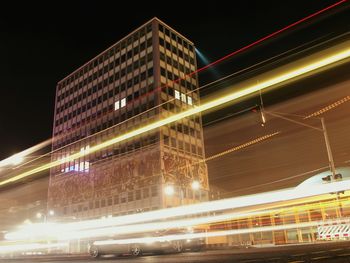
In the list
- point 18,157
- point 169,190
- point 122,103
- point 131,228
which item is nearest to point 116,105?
point 122,103

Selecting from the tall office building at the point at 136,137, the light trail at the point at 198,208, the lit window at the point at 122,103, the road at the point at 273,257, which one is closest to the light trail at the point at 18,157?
the light trail at the point at 198,208

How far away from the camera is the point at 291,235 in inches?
1529

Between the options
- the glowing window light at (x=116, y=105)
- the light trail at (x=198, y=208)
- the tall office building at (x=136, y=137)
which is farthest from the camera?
the glowing window light at (x=116, y=105)

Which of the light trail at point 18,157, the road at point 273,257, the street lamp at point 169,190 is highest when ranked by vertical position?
the street lamp at point 169,190

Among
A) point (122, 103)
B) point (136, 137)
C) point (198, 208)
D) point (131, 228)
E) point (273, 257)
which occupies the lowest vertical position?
point (273, 257)

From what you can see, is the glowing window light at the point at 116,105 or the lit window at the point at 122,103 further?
the glowing window light at the point at 116,105

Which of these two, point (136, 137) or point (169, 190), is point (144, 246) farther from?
point (136, 137)

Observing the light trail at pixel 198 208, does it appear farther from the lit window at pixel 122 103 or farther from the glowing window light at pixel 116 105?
the glowing window light at pixel 116 105

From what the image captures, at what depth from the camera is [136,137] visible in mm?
64875

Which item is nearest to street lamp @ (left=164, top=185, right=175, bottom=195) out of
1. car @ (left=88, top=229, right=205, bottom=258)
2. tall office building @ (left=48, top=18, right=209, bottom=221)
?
tall office building @ (left=48, top=18, right=209, bottom=221)

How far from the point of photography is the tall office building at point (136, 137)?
2394 inches

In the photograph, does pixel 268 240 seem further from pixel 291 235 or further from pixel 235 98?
pixel 235 98

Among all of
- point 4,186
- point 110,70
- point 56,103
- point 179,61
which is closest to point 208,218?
point 4,186

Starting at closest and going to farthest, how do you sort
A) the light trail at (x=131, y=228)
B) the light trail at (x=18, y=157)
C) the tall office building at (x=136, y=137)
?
1. the light trail at (x=131, y=228)
2. the light trail at (x=18, y=157)
3. the tall office building at (x=136, y=137)
